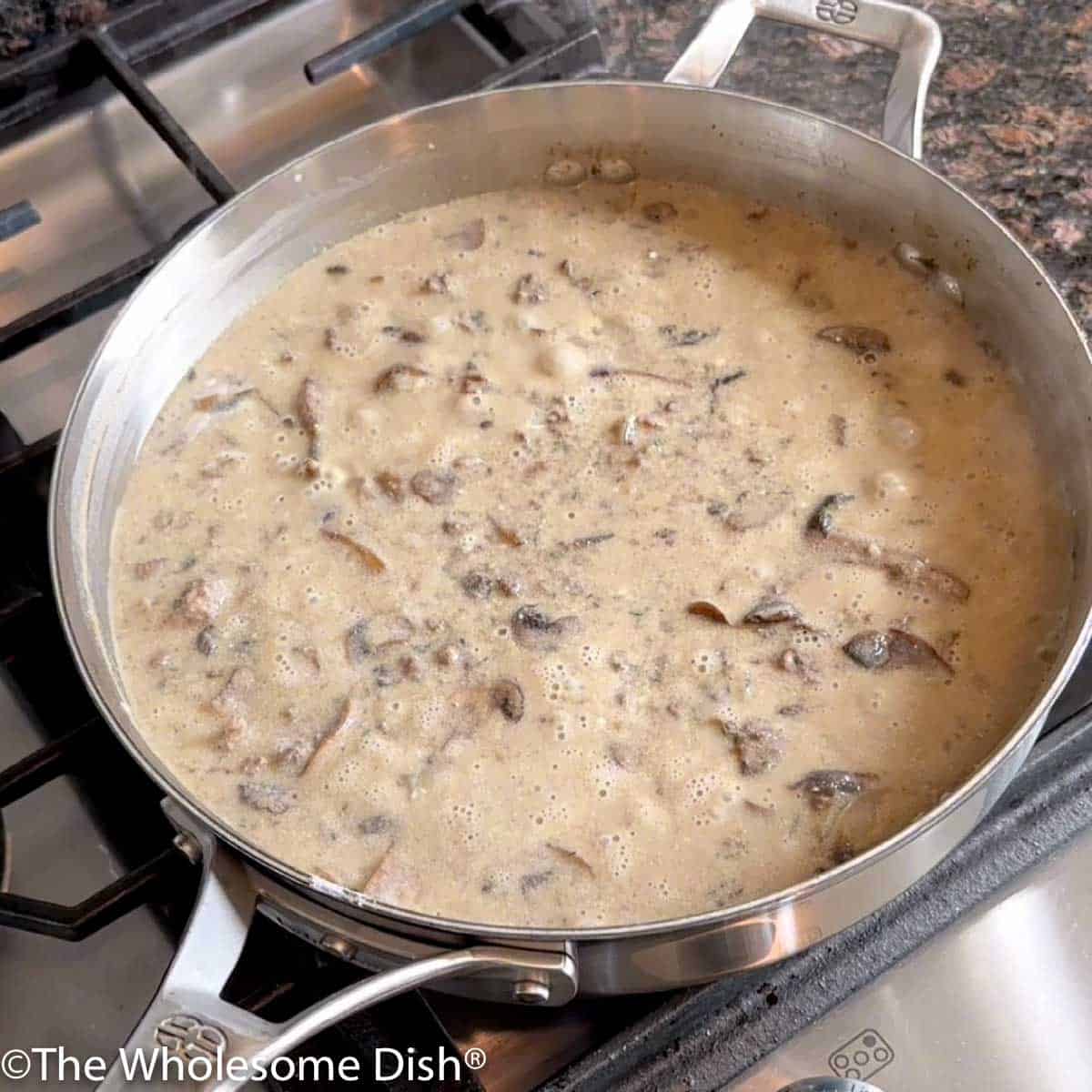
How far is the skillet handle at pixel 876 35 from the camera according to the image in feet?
3.82

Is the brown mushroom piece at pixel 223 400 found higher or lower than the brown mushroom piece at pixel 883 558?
higher

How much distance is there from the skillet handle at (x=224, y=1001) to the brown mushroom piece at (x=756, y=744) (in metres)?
0.25

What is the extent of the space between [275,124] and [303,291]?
9.1 inches

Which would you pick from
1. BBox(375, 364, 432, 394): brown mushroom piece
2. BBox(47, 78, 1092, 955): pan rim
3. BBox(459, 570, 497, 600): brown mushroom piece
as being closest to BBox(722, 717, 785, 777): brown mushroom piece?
BBox(47, 78, 1092, 955): pan rim

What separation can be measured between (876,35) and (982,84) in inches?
11.4

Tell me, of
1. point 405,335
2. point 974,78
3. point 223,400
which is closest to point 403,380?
point 405,335

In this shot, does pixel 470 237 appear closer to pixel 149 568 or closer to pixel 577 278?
pixel 577 278

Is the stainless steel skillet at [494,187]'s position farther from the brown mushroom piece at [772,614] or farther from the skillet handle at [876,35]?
the brown mushroom piece at [772,614]

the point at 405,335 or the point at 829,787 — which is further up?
the point at 405,335

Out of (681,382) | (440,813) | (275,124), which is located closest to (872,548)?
(681,382)

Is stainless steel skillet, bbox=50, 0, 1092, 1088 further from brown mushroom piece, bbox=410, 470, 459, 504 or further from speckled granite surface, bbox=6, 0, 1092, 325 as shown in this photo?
brown mushroom piece, bbox=410, 470, 459, 504

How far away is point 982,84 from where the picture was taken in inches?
55.8

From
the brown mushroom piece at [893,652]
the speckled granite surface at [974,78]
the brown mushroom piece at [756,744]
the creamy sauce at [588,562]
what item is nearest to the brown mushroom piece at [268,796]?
the creamy sauce at [588,562]

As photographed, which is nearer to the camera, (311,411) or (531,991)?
(531,991)
